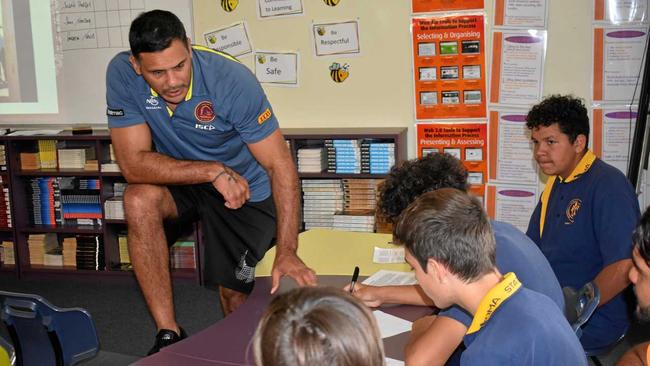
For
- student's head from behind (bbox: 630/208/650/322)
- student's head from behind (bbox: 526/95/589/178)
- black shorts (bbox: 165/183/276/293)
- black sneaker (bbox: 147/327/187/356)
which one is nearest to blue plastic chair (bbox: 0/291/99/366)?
black sneaker (bbox: 147/327/187/356)

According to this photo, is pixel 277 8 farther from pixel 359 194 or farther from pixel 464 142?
pixel 464 142

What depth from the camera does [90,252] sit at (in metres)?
5.22

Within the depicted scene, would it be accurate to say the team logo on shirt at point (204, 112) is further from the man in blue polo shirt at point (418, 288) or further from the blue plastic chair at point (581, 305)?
the blue plastic chair at point (581, 305)

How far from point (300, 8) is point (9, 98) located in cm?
246

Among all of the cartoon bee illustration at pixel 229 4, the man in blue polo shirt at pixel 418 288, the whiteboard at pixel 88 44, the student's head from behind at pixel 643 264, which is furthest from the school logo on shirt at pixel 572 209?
the whiteboard at pixel 88 44

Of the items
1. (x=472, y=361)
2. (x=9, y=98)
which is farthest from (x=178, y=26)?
(x=9, y=98)

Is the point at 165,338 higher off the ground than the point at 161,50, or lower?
lower

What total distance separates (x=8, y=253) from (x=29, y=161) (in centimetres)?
77

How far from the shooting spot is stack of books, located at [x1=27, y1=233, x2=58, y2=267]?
5359mm

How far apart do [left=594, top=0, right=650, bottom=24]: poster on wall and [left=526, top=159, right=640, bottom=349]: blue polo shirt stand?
6.05 ft

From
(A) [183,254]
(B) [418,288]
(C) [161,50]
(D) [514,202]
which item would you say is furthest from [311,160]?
(B) [418,288]

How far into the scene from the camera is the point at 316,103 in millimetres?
4918

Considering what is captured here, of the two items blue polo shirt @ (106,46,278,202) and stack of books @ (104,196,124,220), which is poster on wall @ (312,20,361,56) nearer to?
stack of books @ (104,196,124,220)

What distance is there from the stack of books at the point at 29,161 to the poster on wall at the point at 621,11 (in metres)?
4.02
